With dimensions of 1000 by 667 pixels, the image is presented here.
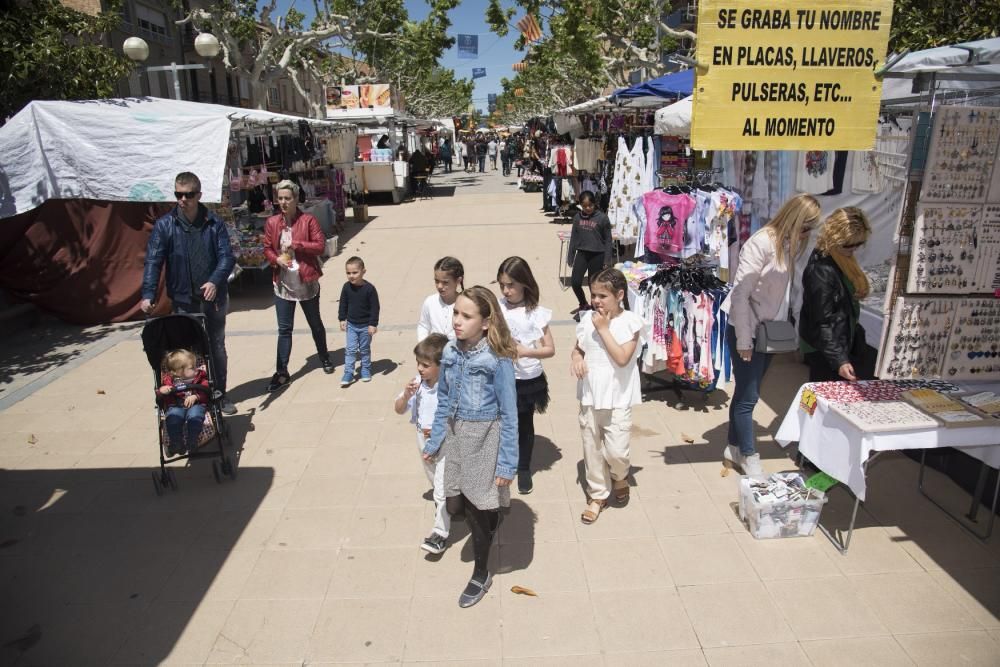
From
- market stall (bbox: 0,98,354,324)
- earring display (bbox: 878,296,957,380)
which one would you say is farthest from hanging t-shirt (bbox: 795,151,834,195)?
market stall (bbox: 0,98,354,324)

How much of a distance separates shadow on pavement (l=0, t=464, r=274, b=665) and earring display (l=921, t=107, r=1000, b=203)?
447 cm

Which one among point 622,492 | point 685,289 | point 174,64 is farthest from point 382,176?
point 622,492

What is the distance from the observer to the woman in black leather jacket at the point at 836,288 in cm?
406

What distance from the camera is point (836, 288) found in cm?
412

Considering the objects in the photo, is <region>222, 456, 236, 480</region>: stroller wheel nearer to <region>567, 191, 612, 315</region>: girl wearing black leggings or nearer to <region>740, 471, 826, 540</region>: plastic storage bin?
<region>740, 471, 826, 540</region>: plastic storage bin

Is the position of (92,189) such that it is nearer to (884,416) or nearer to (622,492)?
(622,492)

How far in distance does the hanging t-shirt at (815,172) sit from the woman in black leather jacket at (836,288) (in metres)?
3.40

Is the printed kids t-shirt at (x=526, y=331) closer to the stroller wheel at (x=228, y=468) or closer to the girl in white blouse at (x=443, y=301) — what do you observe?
the girl in white blouse at (x=443, y=301)

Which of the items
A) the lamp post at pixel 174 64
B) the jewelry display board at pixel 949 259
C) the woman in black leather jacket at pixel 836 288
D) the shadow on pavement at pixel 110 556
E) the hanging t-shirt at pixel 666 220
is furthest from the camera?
the lamp post at pixel 174 64

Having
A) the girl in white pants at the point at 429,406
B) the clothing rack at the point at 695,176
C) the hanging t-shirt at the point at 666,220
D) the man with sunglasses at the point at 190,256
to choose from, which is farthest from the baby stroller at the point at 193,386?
the clothing rack at the point at 695,176

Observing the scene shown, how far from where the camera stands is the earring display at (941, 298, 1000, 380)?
3.84 meters

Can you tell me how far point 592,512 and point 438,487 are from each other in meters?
1.09

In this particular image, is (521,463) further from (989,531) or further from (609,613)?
(989,531)

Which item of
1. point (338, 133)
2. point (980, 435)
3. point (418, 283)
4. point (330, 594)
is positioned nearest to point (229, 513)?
point (330, 594)
